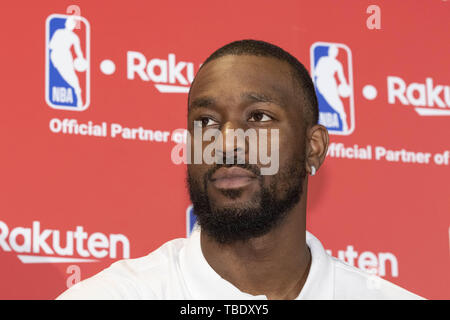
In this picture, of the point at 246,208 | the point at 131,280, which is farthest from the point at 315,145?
the point at 131,280

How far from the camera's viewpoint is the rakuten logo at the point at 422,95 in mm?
3021

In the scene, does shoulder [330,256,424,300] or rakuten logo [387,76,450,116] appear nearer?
shoulder [330,256,424,300]

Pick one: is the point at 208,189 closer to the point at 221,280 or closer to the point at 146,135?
the point at 221,280

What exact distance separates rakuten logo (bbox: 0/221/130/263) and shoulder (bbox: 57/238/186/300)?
50 cm

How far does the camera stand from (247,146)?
1.97 metres

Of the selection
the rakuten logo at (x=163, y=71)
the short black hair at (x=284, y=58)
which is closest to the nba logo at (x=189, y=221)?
the rakuten logo at (x=163, y=71)

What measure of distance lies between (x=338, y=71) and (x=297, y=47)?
18 centimetres

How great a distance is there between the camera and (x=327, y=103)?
2936mm

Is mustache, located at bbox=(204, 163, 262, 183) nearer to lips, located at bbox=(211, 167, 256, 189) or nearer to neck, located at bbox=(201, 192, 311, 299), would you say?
lips, located at bbox=(211, 167, 256, 189)

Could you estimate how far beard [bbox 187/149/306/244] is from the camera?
1.97 meters

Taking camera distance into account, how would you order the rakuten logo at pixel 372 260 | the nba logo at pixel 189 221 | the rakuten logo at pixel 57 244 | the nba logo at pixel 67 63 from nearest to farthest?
the rakuten logo at pixel 57 244 → the nba logo at pixel 67 63 → the nba logo at pixel 189 221 → the rakuten logo at pixel 372 260

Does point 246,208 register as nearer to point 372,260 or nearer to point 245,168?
point 245,168

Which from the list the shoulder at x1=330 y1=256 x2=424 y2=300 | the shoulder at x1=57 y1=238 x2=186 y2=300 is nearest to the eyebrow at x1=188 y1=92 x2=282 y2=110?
the shoulder at x1=57 y1=238 x2=186 y2=300

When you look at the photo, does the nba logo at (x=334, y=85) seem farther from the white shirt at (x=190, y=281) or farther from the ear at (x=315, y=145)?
the white shirt at (x=190, y=281)
